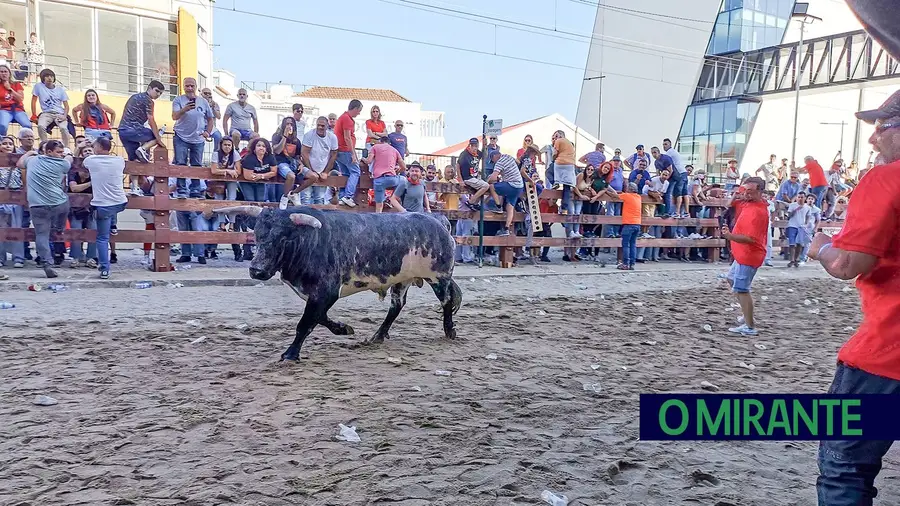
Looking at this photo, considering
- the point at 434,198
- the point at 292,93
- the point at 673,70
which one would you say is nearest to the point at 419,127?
the point at 292,93

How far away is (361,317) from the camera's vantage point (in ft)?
25.1

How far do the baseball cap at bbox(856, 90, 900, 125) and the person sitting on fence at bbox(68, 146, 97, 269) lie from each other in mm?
10240

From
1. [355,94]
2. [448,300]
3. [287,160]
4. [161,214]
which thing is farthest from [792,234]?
[355,94]

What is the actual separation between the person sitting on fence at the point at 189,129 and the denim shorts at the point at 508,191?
17.9 ft

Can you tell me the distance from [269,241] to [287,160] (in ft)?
21.5

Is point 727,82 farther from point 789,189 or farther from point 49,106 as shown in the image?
point 49,106

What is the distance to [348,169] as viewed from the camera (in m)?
12.1

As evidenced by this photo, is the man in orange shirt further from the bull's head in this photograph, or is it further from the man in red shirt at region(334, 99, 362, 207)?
the bull's head

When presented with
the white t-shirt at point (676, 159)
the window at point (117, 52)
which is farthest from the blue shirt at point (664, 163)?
the window at point (117, 52)

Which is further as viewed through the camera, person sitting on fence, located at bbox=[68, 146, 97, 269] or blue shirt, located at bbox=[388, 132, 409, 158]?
blue shirt, located at bbox=[388, 132, 409, 158]

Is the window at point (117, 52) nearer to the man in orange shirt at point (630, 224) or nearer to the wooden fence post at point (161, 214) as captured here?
the wooden fence post at point (161, 214)

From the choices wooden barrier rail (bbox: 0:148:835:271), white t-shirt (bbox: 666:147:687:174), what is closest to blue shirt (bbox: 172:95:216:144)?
wooden barrier rail (bbox: 0:148:835:271)

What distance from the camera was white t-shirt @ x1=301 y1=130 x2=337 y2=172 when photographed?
459 inches

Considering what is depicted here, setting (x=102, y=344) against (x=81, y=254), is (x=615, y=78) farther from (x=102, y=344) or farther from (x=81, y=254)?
(x=102, y=344)
